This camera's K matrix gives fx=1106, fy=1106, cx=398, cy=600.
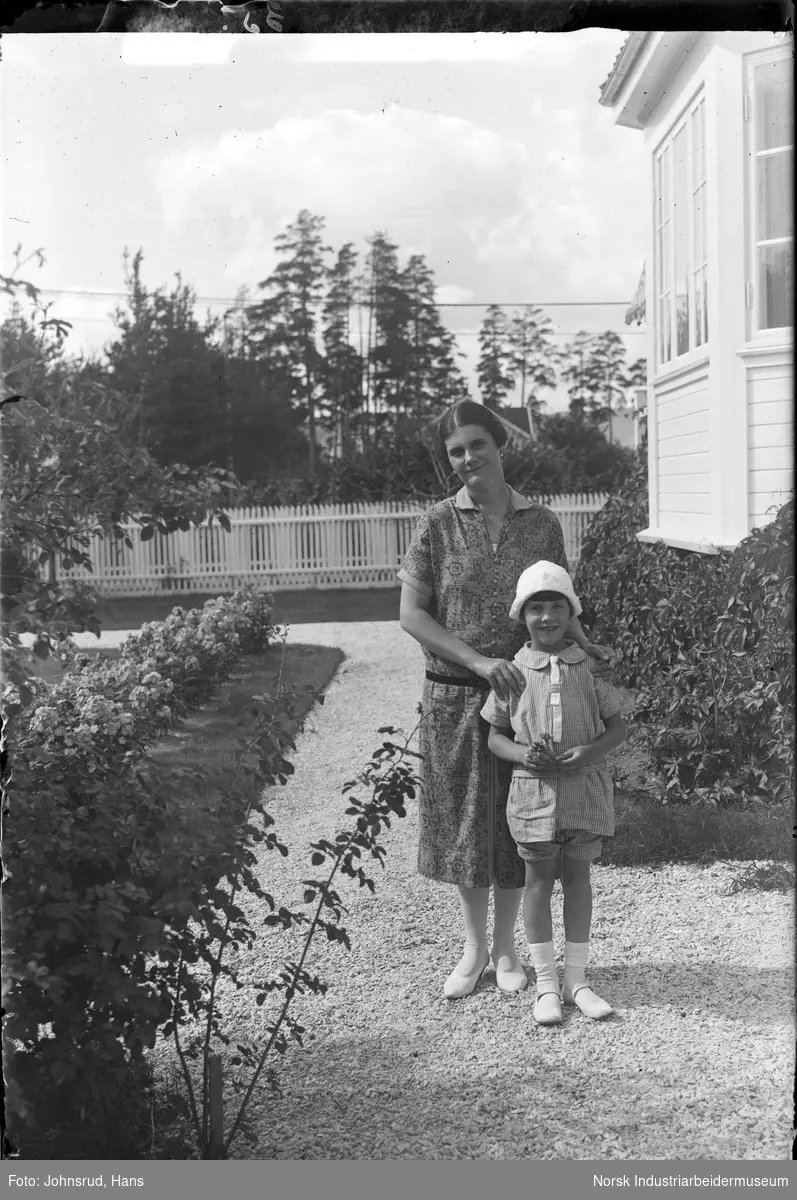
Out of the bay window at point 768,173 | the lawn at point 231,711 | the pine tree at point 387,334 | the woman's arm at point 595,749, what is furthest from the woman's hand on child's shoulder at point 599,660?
the pine tree at point 387,334

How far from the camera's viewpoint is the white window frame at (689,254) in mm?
6188

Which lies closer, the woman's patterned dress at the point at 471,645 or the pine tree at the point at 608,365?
the woman's patterned dress at the point at 471,645

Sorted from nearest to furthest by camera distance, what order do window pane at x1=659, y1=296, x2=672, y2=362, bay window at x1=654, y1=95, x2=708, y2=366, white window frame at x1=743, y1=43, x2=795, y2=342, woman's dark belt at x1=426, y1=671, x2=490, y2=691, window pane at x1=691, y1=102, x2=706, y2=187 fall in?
1. woman's dark belt at x1=426, y1=671, x2=490, y2=691
2. white window frame at x1=743, y1=43, x2=795, y2=342
3. window pane at x1=691, y1=102, x2=706, y2=187
4. bay window at x1=654, y1=95, x2=708, y2=366
5. window pane at x1=659, y1=296, x2=672, y2=362

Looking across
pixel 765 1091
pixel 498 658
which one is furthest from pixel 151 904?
pixel 765 1091

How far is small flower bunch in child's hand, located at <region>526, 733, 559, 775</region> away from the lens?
288cm

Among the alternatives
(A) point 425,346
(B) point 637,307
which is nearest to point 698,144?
(B) point 637,307

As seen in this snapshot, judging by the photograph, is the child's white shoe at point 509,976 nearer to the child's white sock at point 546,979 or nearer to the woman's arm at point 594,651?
the child's white sock at point 546,979

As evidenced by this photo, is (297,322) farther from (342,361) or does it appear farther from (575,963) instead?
A: (575,963)

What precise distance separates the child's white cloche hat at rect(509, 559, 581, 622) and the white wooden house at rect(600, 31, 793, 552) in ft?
8.19

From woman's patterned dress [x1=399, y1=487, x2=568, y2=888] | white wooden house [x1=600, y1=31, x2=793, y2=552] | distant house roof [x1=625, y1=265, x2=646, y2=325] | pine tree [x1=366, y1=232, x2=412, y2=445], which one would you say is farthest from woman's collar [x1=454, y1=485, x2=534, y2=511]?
pine tree [x1=366, y1=232, x2=412, y2=445]

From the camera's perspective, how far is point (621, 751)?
6.00 m

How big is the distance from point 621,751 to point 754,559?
1673mm

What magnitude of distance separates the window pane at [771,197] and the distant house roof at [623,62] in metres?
1.26

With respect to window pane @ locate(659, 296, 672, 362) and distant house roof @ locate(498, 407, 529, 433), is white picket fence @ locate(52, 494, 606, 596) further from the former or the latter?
window pane @ locate(659, 296, 672, 362)
